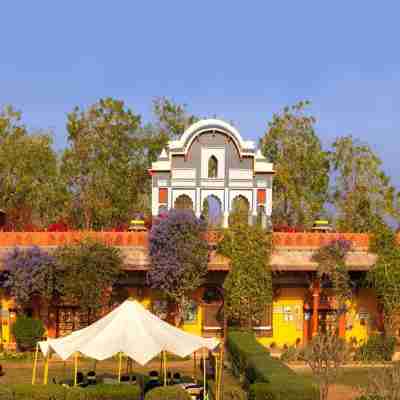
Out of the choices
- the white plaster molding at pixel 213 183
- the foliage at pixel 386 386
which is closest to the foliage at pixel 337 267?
the white plaster molding at pixel 213 183

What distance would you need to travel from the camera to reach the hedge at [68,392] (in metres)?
16.7

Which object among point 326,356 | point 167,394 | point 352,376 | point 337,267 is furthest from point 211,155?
point 167,394

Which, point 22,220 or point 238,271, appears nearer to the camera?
point 238,271

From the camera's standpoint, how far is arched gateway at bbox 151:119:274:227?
112ft

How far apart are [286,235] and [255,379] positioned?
1129 centimetres

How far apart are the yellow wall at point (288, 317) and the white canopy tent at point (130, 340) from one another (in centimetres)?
1186

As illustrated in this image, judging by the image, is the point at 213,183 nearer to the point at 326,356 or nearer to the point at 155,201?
the point at 155,201

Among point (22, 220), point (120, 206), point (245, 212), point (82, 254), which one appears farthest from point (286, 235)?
point (22, 220)

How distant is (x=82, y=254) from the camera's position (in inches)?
1086

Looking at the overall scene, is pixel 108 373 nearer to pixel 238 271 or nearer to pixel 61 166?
pixel 238 271

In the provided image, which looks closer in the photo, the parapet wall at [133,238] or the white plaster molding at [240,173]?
the parapet wall at [133,238]

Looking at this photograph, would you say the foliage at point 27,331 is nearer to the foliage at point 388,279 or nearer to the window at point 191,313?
the window at point 191,313

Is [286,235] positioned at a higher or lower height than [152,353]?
higher

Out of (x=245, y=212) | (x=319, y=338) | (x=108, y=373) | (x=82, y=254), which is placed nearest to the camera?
(x=319, y=338)
